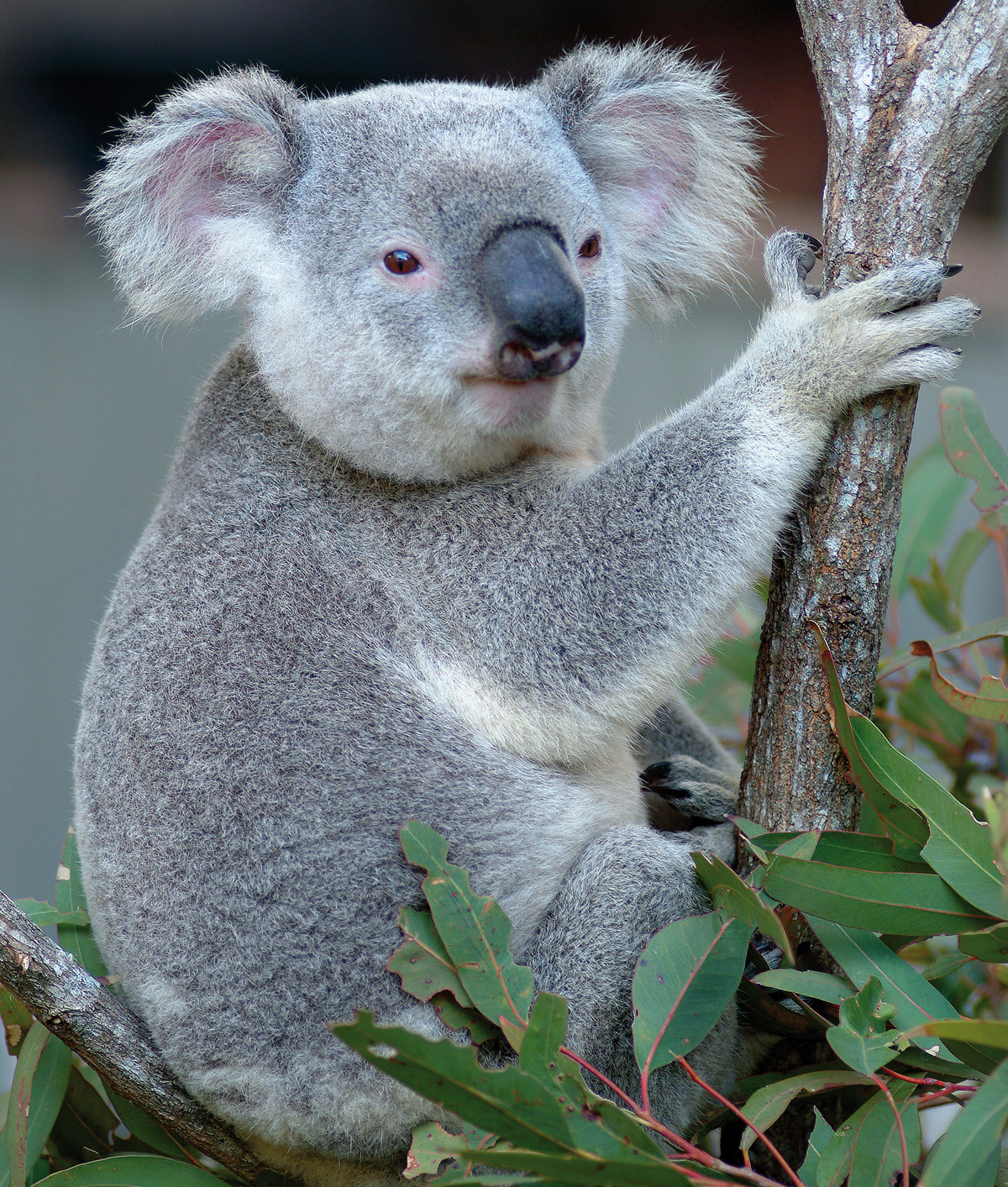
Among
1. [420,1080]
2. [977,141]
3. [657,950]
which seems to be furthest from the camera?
[977,141]

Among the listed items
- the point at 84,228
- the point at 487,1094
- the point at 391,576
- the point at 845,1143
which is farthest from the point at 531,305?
the point at 84,228

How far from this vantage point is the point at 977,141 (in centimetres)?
152

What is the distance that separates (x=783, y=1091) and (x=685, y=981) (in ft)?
0.60

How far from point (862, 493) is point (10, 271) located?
389cm

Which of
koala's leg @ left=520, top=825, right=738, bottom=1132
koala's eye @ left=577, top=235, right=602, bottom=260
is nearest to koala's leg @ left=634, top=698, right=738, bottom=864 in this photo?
koala's leg @ left=520, top=825, right=738, bottom=1132

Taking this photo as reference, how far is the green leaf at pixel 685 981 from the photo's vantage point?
1348 mm

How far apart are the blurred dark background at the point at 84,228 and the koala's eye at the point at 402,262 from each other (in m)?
2.70

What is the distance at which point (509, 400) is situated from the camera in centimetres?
170

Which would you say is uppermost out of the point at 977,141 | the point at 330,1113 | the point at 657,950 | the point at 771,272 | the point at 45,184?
the point at 45,184

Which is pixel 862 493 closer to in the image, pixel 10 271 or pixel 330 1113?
pixel 330 1113

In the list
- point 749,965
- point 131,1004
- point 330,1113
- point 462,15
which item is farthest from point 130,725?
point 462,15

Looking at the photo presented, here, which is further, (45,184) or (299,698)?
(45,184)


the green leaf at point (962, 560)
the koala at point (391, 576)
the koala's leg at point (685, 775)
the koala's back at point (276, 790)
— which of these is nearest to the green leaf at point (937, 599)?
the green leaf at point (962, 560)

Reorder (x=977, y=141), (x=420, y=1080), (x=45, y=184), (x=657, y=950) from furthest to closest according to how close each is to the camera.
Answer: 1. (x=45, y=184)
2. (x=977, y=141)
3. (x=657, y=950)
4. (x=420, y=1080)
